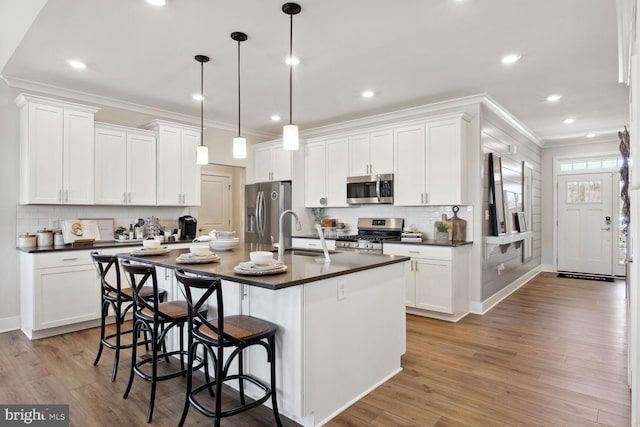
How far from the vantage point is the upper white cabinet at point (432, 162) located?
442cm

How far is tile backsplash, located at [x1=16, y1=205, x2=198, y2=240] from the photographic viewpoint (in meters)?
4.06

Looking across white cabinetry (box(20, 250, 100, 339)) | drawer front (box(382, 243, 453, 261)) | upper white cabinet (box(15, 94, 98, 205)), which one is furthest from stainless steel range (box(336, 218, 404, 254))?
upper white cabinet (box(15, 94, 98, 205))

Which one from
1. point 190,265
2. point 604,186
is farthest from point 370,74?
point 604,186

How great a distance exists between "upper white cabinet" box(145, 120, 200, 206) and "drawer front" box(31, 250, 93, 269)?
45.4 inches

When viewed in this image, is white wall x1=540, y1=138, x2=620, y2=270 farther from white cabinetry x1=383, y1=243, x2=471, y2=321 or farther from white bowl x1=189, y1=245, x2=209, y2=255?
white bowl x1=189, y1=245, x2=209, y2=255

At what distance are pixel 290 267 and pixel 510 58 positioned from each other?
288 centimetres

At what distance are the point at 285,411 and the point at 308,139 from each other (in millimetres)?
4442

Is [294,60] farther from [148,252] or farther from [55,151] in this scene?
[55,151]

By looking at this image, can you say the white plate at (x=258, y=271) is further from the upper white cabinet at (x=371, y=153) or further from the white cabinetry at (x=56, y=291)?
the upper white cabinet at (x=371, y=153)

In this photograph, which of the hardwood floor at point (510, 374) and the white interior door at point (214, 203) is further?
the white interior door at point (214, 203)

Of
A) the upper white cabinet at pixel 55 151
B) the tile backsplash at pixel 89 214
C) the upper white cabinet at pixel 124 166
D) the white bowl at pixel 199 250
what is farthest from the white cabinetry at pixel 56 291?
the white bowl at pixel 199 250

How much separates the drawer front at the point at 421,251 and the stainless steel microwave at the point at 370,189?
721 millimetres

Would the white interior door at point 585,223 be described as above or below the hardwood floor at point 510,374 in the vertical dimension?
above

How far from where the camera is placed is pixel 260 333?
2.07 m
